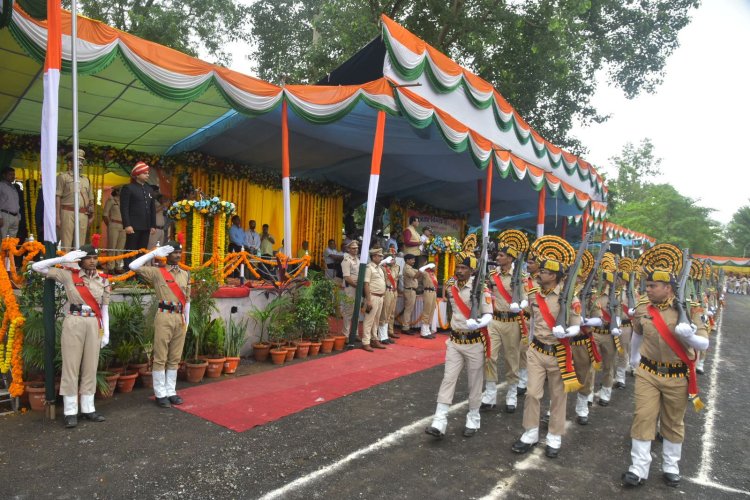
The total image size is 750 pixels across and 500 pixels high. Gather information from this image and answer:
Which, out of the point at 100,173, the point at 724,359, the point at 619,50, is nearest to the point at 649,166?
the point at 619,50

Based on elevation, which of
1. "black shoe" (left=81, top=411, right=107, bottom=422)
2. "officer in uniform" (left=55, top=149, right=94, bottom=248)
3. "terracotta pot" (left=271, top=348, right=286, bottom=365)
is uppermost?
"officer in uniform" (left=55, top=149, right=94, bottom=248)

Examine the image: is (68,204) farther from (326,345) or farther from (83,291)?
(326,345)

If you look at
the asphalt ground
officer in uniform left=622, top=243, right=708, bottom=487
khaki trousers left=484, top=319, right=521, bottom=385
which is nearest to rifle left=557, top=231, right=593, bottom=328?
officer in uniform left=622, top=243, right=708, bottom=487

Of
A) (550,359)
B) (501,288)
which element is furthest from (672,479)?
(501,288)

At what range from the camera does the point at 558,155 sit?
49.6 feet

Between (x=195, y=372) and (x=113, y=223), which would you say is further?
(x=113, y=223)

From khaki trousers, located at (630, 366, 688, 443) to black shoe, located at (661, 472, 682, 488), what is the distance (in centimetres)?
28

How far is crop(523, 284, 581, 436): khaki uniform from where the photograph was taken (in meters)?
4.56

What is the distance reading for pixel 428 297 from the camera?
10430mm

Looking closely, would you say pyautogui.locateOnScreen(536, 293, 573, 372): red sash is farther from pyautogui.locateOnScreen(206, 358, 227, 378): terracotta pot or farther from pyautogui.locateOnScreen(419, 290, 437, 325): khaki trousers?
pyautogui.locateOnScreen(419, 290, 437, 325): khaki trousers

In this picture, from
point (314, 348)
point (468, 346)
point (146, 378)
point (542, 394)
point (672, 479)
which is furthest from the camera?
point (314, 348)

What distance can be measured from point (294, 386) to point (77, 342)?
2.54 metres

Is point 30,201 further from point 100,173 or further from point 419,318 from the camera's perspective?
point 419,318

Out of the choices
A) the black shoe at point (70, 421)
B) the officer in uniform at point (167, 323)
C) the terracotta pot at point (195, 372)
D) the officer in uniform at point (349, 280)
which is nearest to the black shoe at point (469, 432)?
the officer in uniform at point (167, 323)
